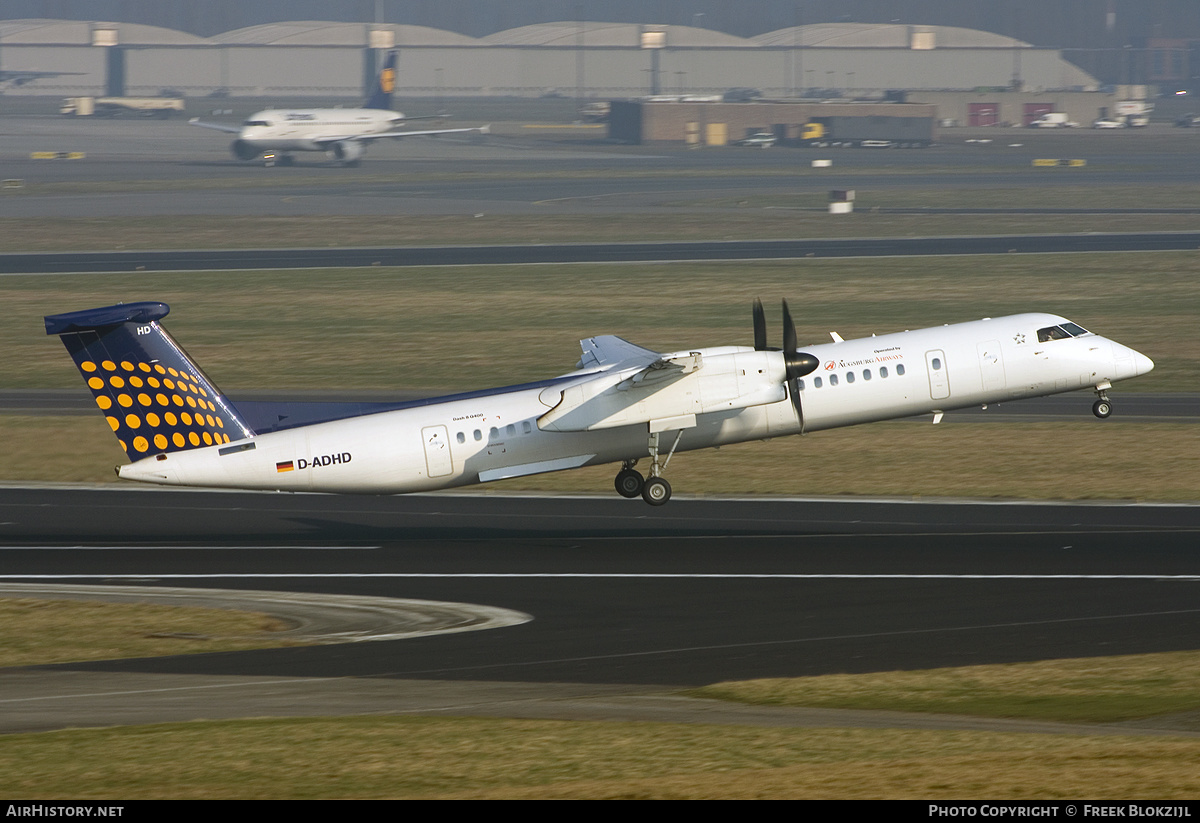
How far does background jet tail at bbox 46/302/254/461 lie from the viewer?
31.8 m

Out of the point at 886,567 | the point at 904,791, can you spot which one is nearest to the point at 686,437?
the point at 886,567

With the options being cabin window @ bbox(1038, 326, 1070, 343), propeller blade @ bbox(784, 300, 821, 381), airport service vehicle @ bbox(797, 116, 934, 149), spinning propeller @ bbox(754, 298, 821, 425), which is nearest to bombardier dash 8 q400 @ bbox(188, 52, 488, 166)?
airport service vehicle @ bbox(797, 116, 934, 149)

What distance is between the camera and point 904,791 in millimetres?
15078

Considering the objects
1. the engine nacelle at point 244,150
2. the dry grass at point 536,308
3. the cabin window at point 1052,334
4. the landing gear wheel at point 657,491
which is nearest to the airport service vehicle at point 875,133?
the engine nacelle at point 244,150

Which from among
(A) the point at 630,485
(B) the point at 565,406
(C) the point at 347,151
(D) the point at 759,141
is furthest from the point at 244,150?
(B) the point at 565,406

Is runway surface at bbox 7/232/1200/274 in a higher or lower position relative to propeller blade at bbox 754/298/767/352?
lower

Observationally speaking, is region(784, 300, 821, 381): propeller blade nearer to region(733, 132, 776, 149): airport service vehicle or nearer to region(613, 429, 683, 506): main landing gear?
region(613, 429, 683, 506): main landing gear

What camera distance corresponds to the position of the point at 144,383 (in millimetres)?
32375

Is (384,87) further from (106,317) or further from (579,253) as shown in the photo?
(106,317)

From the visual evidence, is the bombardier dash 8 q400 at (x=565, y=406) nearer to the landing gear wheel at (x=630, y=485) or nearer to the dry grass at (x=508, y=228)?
the landing gear wheel at (x=630, y=485)

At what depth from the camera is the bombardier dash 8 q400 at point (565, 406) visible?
3250 centimetres

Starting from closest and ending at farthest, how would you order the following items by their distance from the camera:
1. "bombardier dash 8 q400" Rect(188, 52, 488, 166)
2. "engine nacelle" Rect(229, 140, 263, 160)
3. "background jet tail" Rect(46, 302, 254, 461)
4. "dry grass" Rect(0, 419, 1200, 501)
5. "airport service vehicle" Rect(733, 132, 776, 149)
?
"background jet tail" Rect(46, 302, 254, 461)
"dry grass" Rect(0, 419, 1200, 501)
"bombardier dash 8 q400" Rect(188, 52, 488, 166)
"engine nacelle" Rect(229, 140, 263, 160)
"airport service vehicle" Rect(733, 132, 776, 149)

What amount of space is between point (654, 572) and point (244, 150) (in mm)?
128721
